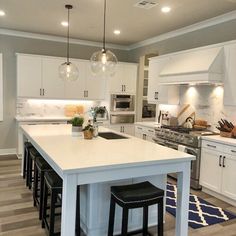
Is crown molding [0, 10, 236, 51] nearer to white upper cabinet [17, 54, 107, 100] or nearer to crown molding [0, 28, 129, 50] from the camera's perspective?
crown molding [0, 28, 129, 50]

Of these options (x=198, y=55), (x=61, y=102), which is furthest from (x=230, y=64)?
(x=61, y=102)

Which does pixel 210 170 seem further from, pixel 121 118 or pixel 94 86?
pixel 94 86

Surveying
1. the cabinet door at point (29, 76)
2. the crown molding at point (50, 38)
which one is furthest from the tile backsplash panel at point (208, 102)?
the cabinet door at point (29, 76)

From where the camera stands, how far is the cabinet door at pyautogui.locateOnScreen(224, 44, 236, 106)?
3996 mm

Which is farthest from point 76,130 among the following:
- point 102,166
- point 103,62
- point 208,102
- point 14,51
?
point 14,51

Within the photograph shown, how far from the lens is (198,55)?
178 inches

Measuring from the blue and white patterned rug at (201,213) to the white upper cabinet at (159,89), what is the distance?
86.6 inches

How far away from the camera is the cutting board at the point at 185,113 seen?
5.25 m

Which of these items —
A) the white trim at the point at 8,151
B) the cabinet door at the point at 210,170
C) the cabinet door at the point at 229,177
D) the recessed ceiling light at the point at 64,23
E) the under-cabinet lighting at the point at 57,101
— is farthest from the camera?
the under-cabinet lighting at the point at 57,101

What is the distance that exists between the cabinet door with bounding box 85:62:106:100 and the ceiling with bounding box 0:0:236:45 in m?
0.99

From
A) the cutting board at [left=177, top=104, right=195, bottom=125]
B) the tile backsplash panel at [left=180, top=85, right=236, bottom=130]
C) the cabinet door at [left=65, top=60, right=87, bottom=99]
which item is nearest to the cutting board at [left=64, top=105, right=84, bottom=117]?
the cabinet door at [left=65, top=60, right=87, bottom=99]

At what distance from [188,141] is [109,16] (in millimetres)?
2581

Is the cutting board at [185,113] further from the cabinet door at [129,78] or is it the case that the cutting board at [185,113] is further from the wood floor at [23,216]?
the cabinet door at [129,78]

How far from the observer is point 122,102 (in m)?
6.82
